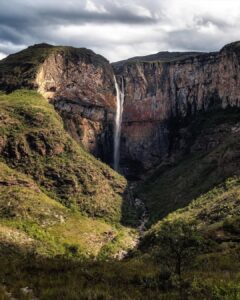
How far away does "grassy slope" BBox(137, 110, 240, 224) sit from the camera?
108 metres

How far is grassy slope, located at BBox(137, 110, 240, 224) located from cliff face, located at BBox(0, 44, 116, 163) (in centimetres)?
2280

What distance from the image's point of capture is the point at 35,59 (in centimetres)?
14238

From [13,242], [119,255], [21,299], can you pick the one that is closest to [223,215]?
Answer: [119,255]

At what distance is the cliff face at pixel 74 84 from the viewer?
140m

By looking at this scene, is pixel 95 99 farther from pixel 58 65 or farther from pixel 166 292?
pixel 166 292

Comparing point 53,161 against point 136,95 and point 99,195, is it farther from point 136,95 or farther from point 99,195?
point 136,95

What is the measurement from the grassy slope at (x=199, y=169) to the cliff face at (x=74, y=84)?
74.8ft

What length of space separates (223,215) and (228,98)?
70.2 metres

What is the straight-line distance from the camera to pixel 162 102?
158 m

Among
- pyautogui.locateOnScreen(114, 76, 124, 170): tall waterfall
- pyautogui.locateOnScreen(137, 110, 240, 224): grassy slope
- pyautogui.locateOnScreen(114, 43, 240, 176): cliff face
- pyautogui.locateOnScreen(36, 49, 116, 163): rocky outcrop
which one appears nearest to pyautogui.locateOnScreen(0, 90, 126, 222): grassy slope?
pyautogui.locateOnScreen(137, 110, 240, 224): grassy slope

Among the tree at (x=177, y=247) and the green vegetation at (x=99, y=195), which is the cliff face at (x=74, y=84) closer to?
the green vegetation at (x=99, y=195)

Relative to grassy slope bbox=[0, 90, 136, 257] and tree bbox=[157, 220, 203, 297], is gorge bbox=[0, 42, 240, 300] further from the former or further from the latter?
grassy slope bbox=[0, 90, 136, 257]

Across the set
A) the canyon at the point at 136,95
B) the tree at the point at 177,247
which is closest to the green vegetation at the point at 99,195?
the tree at the point at 177,247

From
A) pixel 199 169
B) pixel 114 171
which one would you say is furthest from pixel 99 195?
pixel 199 169
